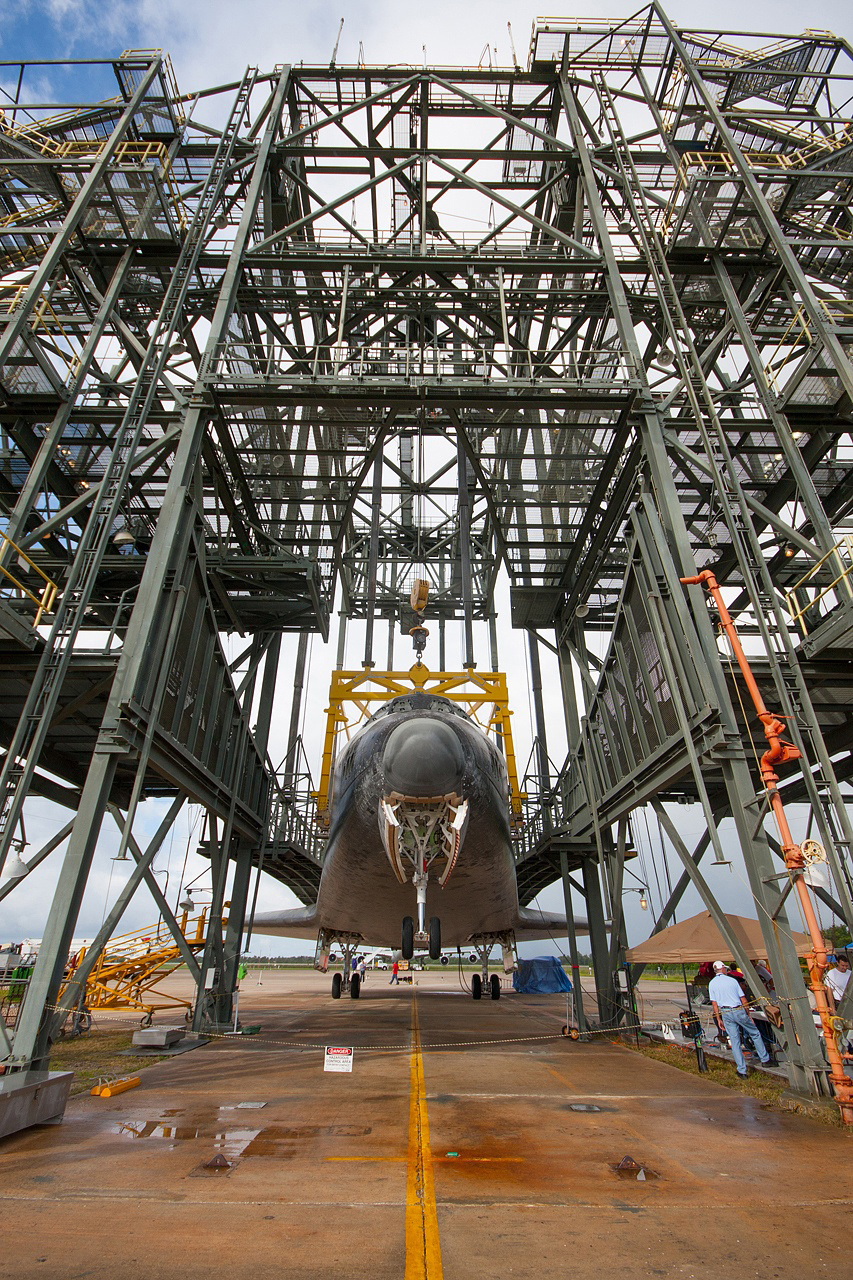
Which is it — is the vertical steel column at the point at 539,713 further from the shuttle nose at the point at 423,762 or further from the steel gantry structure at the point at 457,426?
the shuttle nose at the point at 423,762

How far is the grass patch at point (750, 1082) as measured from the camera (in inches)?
254

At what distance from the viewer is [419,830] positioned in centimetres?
877

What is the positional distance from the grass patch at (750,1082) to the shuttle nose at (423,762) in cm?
493

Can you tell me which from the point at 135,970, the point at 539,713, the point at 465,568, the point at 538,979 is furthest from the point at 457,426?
the point at 538,979

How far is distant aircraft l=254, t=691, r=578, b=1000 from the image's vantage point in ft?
27.3

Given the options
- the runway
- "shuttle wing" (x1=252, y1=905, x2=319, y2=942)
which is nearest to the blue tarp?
"shuttle wing" (x1=252, y1=905, x2=319, y2=942)

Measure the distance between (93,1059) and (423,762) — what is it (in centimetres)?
771

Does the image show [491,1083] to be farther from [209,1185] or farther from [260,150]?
[260,150]

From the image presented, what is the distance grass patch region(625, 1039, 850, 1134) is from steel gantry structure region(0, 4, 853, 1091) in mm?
1480

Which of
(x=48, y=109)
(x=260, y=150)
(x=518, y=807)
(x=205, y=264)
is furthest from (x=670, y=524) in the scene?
(x=48, y=109)

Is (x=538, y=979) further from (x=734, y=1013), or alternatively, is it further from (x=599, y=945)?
(x=734, y=1013)

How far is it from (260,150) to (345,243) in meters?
2.72

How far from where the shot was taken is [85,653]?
9375 millimetres

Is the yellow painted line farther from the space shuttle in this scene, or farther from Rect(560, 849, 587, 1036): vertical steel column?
Rect(560, 849, 587, 1036): vertical steel column
